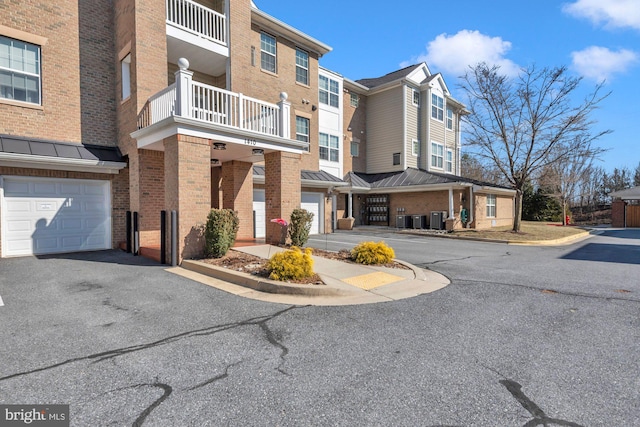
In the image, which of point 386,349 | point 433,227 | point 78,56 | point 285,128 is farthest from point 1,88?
point 433,227

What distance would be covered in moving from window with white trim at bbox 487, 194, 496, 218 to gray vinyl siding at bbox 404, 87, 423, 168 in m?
5.55

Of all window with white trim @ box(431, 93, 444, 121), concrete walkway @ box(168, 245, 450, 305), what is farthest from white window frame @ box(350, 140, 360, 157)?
concrete walkway @ box(168, 245, 450, 305)

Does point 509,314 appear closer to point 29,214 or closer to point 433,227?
point 29,214

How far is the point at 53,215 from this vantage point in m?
10.5

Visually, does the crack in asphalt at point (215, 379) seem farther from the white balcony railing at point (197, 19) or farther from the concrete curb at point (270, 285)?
the white balcony railing at point (197, 19)

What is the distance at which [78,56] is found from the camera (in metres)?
10.9

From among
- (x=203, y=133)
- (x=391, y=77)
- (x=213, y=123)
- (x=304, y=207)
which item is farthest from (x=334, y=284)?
(x=391, y=77)

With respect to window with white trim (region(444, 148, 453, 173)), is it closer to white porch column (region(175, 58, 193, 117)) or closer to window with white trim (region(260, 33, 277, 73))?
window with white trim (region(260, 33, 277, 73))

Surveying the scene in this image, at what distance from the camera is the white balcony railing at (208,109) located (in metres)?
8.77

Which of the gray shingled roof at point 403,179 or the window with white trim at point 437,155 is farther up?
the window with white trim at point 437,155

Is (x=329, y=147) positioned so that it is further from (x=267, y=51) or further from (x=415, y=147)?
(x=415, y=147)

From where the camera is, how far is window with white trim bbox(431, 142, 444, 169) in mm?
24703

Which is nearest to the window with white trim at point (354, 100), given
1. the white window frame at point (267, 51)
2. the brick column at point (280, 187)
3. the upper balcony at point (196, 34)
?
the white window frame at point (267, 51)

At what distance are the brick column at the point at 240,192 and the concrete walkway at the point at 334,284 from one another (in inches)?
167
